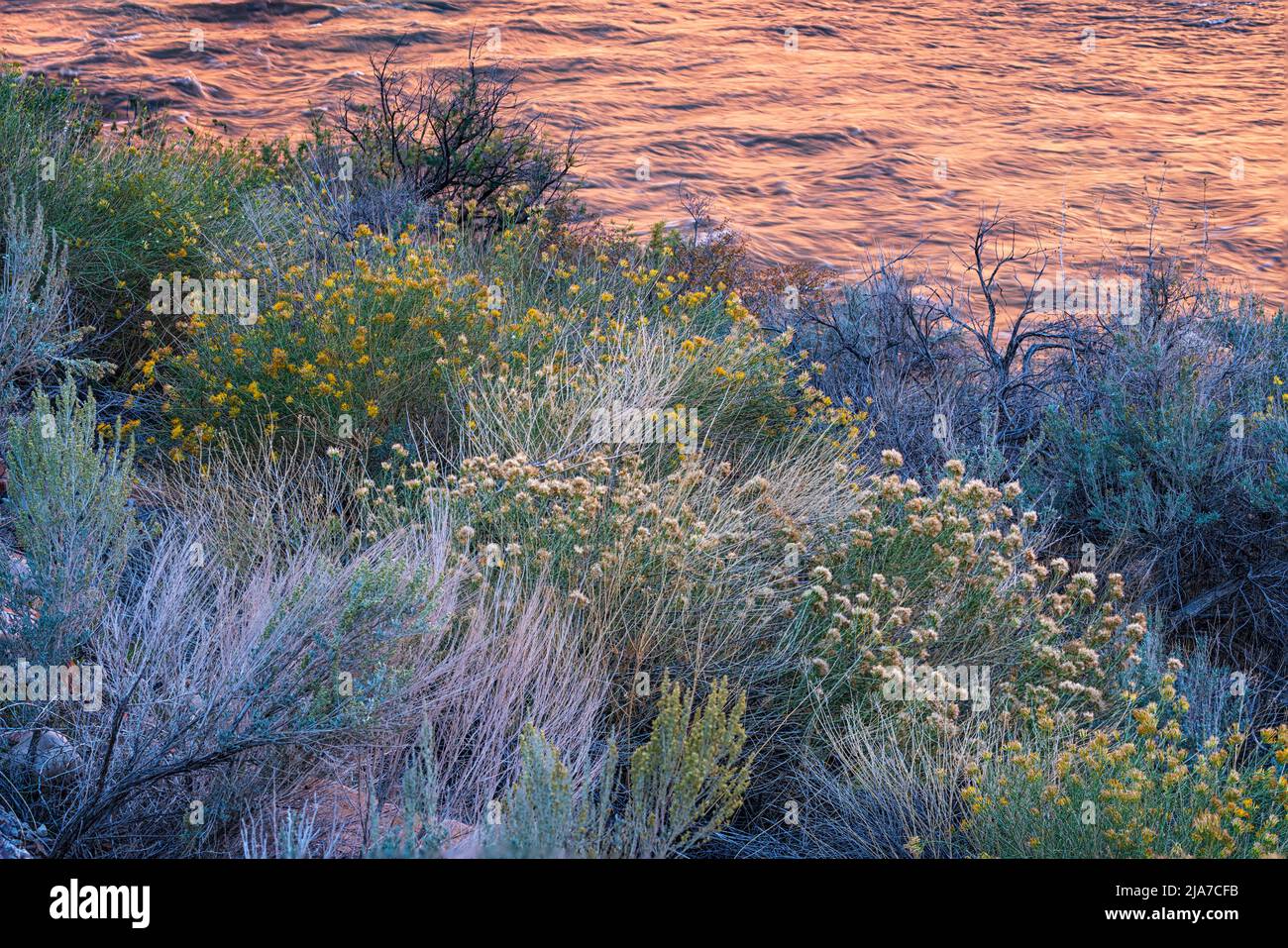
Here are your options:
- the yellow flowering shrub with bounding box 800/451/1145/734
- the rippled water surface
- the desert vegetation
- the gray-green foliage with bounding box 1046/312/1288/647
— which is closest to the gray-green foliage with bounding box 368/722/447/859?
the desert vegetation

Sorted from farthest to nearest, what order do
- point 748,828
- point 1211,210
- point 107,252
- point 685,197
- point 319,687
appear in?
point 1211,210 → point 685,197 → point 107,252 → point 748,828 → point 319,687

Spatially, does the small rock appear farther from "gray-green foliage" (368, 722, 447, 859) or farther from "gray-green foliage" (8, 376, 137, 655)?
"gray-green foliage" (368, 722, 447, 859)

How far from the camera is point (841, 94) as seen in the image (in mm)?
17312

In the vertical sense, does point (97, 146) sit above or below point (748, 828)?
above

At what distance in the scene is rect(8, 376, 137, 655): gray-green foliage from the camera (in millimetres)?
2883

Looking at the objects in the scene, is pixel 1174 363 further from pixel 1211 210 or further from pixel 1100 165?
pixel 1100 165

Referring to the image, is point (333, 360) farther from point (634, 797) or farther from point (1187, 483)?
point (1187, 483)

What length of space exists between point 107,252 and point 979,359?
4967 mm

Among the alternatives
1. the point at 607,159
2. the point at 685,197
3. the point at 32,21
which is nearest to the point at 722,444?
the point at 685,197

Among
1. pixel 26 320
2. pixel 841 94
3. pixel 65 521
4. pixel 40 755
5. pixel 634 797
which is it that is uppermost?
pixel 841 94

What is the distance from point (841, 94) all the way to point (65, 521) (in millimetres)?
16152

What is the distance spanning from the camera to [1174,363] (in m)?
5.88

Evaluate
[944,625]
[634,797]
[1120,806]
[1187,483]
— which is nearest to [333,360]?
[944,625]

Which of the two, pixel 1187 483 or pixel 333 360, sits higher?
pixel 333 360
